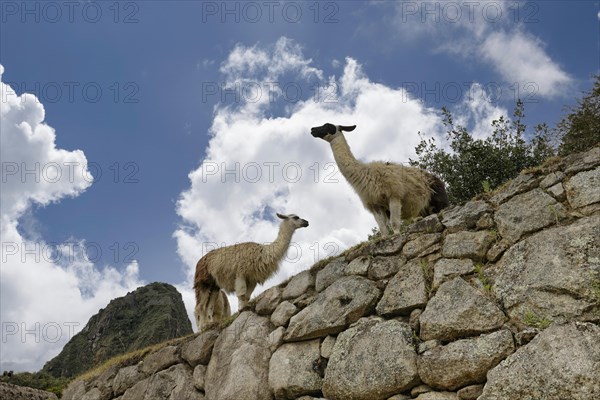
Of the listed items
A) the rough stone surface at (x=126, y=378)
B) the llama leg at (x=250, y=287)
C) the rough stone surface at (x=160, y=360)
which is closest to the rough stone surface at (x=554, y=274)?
the llama leg at (x=250, y=287)

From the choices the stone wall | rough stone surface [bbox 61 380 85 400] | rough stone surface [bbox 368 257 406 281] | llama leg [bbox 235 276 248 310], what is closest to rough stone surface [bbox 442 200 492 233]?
the stone wall

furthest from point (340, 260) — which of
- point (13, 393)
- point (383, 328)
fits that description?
point (13, 393)

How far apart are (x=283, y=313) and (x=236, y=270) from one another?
89.7 inches

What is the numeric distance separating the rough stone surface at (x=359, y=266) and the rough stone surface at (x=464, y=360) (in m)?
1.70

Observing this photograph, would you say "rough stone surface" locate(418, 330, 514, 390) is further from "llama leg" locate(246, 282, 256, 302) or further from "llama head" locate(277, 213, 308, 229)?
"llama head" locate(277, 213, 308, 229)

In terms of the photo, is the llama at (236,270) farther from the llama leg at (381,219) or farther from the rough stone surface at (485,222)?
the rough stone surface at (485,222)

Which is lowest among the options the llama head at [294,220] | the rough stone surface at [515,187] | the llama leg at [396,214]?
the rough stone surface at [515,187]

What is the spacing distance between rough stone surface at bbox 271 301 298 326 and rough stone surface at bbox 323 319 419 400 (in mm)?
1230

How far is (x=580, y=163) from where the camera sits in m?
5.34

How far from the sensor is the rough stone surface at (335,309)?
6.02m

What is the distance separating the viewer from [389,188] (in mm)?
7289

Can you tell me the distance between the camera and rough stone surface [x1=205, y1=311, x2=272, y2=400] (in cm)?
663

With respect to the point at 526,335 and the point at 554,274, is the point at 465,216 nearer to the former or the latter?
the point at 554,274

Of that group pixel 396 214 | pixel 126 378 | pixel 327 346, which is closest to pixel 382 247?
pixel 396 214
